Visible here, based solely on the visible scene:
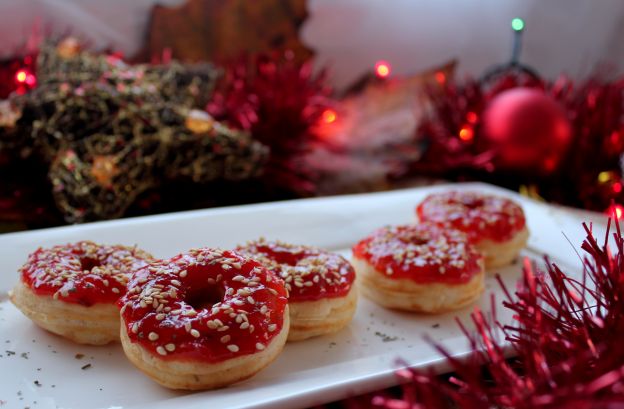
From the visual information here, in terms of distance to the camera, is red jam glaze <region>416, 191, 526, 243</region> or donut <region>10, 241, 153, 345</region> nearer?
donut <region>10, 241, 153, 345</region>

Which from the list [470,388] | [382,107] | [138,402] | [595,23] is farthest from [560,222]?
[595,23]

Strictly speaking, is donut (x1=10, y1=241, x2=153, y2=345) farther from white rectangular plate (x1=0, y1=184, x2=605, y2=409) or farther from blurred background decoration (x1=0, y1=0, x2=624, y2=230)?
blurred background decoration (x1=0, y1=0, x2=624, y2=230)

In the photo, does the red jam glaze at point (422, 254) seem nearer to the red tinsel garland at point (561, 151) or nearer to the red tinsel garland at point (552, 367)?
the red tinsel garland at point (552, 367)

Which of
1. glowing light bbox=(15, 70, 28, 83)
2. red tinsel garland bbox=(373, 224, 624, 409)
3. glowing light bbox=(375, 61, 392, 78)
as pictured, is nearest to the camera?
red tinsel garland bbox=(373, 224, 624, 409)

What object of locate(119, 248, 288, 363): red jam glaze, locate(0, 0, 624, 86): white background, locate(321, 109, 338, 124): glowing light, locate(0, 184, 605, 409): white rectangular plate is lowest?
locate(0, 184, 605, 409): white rectangular plate

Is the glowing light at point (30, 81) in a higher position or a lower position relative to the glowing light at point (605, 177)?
higher

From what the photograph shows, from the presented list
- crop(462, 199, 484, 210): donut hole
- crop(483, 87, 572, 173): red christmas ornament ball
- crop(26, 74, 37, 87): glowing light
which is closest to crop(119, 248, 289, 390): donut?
crop(462, 199, 484, 210): donut hole

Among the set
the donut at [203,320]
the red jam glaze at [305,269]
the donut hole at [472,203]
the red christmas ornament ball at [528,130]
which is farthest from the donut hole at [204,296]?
the red christmas ornament ball at [528,130]
